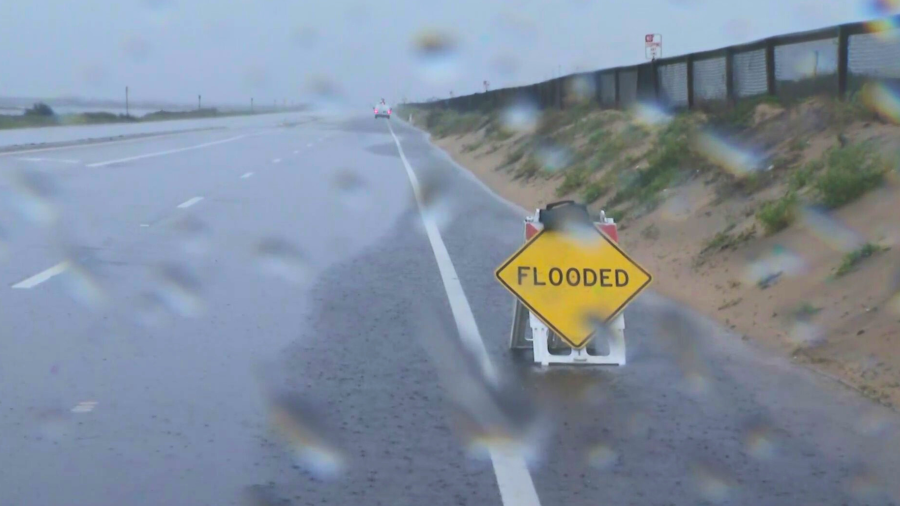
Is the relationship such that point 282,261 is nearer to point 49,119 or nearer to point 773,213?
point 773,213

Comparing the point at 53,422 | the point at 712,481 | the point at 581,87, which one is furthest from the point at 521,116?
the point at 712,481

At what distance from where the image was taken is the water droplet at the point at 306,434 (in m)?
6.66

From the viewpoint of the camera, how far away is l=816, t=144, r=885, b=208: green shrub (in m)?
13.1

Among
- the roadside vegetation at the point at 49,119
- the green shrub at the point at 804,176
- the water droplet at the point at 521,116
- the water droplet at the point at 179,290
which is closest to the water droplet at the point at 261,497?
the water droplet at the point at 179,290

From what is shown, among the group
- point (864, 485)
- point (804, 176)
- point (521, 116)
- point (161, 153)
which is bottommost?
point (864, 485)

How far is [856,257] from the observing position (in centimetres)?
1118

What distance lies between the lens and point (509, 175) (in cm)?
3241

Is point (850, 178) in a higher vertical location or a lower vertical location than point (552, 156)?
higher

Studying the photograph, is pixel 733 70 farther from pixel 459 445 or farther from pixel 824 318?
pixel 459 445

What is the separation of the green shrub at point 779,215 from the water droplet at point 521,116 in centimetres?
2702

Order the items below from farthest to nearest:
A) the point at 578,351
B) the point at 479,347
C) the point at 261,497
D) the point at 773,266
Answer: the point at 773,266 < the point at 479,347 < the point at 578,351 < the point at 261,497

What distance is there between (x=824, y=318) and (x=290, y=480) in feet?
17.7

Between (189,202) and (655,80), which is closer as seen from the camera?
(189,202)

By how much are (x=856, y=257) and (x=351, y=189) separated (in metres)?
16.0
